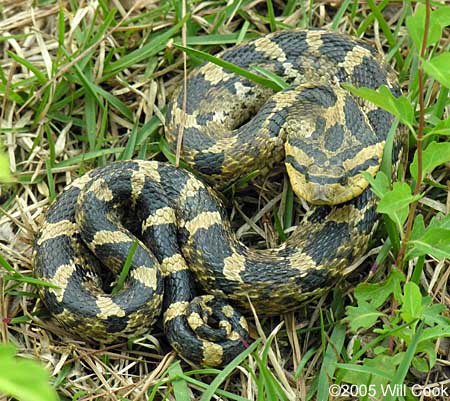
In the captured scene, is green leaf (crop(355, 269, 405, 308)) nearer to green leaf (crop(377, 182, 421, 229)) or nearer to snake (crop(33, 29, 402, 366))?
snake (crop(33, 29, 402, 366))

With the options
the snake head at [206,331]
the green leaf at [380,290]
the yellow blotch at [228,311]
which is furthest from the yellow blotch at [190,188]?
the green leaf at [380,290]

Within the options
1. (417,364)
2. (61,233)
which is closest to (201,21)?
(61,233)

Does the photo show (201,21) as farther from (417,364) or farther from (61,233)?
(417,364)

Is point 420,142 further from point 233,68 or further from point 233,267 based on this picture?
point 233,68

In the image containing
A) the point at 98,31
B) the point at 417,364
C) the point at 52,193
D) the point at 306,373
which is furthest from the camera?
the point at 98,31

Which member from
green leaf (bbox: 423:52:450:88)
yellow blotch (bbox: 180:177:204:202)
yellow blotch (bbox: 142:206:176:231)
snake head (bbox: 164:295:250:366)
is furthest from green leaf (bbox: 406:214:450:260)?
yellow blotch (bbox: 142:206:176:231)

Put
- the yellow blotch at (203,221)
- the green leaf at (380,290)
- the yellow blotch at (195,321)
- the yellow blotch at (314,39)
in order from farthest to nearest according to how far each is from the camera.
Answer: the yellow blotch at (314,39)
the yellow blotch at (203,221)
the yellow blotch at (195,321)
the green leaf at (380,290)

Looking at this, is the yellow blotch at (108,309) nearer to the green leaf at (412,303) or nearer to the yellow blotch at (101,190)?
the yellow blotch at (101,190)
